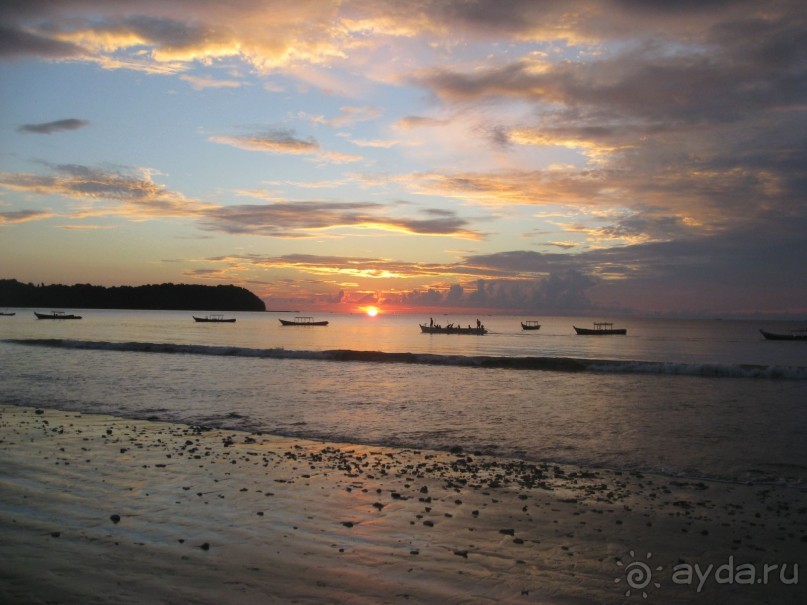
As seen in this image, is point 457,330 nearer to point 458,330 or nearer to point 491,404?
point 458,330

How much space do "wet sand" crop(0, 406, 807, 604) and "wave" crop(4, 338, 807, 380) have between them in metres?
35.7

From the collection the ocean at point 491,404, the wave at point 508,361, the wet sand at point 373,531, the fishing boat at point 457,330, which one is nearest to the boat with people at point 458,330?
the fishing boat at point 457,330

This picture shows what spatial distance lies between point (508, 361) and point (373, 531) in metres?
44.6

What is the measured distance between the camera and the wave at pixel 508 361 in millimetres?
44062

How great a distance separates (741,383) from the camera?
3844cm

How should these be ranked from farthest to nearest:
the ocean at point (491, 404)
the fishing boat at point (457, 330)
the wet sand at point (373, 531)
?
the fishing boat at point (457, 330)
the ocean at point (491, 404)
the wet sand at point (373, 531)

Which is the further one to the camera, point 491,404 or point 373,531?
point 491,404

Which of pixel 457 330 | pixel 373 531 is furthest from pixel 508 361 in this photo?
pixel 457 330

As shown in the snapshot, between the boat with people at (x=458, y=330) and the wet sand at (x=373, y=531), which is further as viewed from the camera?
the boat with people at (x=458, y=330)

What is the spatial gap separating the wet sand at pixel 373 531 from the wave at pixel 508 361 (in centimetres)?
3567

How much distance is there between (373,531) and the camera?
28.7 feet

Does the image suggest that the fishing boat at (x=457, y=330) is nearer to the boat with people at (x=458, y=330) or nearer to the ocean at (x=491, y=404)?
the boat with people at (x=458, y=330)

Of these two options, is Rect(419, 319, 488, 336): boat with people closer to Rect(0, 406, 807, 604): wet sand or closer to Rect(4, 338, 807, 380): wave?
Rect(4, 338, 807, 380): wave

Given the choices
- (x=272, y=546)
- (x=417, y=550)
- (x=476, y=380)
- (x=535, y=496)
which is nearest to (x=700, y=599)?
(x=417, y=550)
